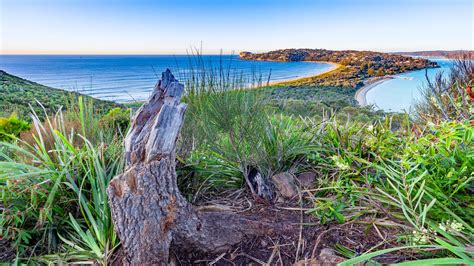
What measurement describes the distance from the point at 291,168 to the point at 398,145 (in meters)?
0.70

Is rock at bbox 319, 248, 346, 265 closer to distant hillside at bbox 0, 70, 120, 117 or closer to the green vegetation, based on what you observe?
the green vegetation

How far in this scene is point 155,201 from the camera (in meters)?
1.44

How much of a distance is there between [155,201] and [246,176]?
70 cm

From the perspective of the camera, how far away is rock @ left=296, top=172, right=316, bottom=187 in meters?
2.05

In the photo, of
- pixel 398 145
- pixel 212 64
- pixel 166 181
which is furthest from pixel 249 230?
pixel 398 145

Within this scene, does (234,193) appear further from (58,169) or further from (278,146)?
(58,169)

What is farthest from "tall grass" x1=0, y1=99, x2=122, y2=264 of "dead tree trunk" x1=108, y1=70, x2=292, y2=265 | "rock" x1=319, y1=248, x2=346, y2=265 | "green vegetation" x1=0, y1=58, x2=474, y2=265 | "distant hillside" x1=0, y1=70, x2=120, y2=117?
"distant hillside" x1=0, y1=70, x2=120, y2=117

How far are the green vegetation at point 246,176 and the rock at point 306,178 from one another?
0.04 m

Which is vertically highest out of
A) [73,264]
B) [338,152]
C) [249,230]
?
[338,152]

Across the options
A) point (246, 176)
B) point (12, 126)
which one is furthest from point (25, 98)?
point (246, 176)

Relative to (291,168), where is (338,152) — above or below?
above

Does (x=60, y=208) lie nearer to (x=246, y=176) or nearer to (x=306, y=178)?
(x=246, y=176)

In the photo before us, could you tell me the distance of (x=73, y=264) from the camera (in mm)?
1604

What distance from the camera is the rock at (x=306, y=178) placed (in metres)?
2.05
